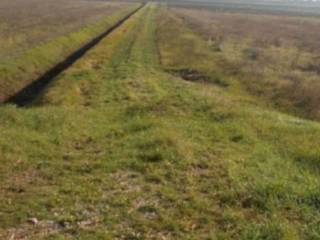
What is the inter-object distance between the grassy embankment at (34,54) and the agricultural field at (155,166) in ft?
7.37

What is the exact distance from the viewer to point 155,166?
52.9 feet

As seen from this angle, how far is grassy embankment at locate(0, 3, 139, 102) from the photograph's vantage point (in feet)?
97.4

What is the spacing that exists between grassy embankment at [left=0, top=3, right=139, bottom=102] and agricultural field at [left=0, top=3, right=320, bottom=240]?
225 cm

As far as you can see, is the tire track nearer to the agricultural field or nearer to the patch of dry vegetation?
the agricultural field

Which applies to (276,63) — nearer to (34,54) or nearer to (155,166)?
(34,54)

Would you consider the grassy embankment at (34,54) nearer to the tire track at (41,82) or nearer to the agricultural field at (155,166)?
the tire track at (41,82)

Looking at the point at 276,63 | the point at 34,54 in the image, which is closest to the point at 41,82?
the point at 34,54

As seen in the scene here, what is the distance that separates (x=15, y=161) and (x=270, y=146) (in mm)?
8042

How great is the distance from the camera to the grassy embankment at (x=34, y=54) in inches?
1169

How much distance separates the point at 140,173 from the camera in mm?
15719

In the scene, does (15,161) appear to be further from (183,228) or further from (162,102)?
(162,102)

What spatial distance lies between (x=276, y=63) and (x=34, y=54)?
54.2ft

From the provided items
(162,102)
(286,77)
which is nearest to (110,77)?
(162,102)

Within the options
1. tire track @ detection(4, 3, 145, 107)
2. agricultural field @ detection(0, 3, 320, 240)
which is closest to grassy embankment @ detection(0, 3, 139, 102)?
tire track @ detection(4, 3, 145, 107)
